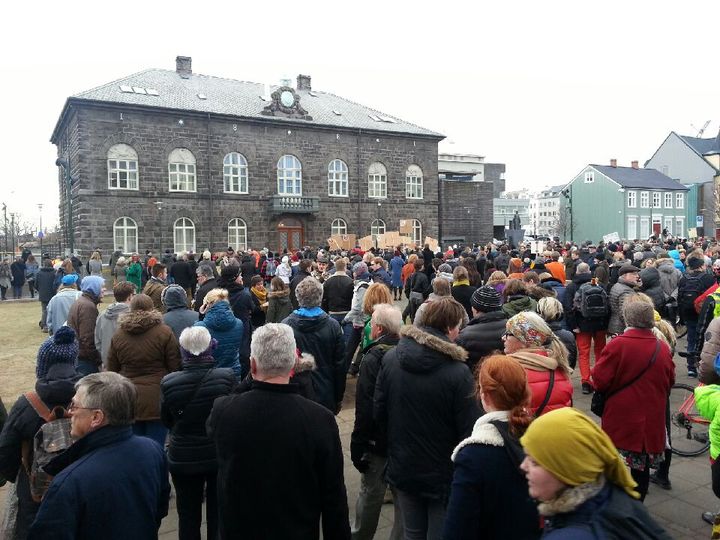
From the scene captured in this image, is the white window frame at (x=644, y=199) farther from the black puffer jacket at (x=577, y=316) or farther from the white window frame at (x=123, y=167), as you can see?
the black puffer jacket at (x=577, y=316)

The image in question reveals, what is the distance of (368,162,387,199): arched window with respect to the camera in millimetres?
38094

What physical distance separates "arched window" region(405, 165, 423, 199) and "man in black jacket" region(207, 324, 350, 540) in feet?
122

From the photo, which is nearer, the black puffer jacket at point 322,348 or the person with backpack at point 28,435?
the person with backpack at point 28,435

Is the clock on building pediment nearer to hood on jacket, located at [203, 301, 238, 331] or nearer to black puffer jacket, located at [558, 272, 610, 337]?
black puffer jacket, located at [558, 272, 610, 337]

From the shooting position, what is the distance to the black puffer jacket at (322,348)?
5.23m

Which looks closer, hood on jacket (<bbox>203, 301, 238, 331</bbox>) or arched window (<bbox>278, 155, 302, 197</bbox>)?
hood on jacket (<bbox>203, 301, 238, 331</bbox>)

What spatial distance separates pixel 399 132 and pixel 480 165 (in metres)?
17.2

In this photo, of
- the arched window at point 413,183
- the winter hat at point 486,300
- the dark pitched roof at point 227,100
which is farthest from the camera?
the arched window at point 413,183

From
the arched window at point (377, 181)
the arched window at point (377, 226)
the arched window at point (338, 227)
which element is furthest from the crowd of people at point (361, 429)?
the arched window at point (377, 181)

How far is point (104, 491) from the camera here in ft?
8.42

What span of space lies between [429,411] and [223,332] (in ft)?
9.66

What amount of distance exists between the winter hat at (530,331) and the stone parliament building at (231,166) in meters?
29.3

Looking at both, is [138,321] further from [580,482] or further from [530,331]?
[580,482]

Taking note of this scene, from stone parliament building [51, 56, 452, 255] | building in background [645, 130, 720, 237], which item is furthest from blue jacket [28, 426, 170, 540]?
building in background [645, 130, 720, 237]
